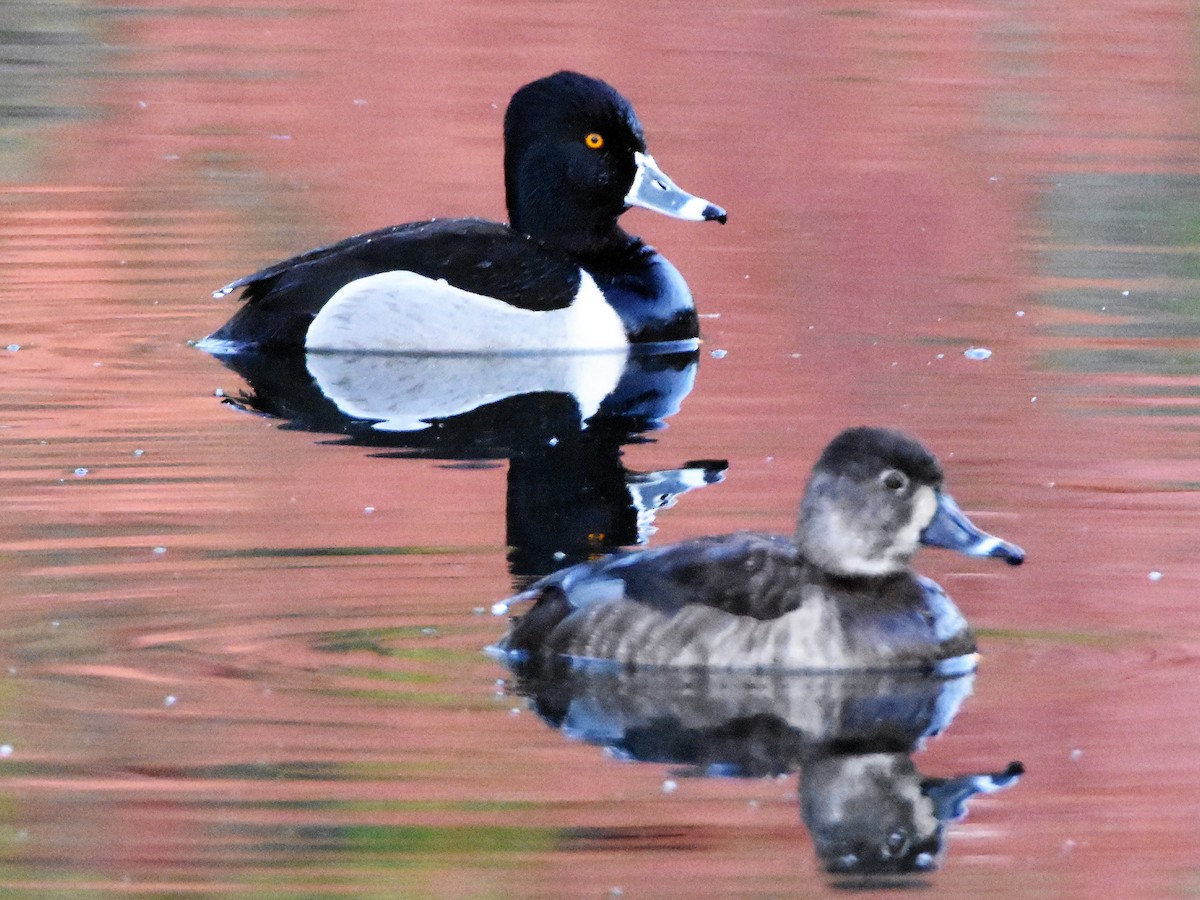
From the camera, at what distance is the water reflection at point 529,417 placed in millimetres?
8445

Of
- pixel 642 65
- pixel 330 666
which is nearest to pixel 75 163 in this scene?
pixel 642 65

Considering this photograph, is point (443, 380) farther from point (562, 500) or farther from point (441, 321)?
point (562, 500)

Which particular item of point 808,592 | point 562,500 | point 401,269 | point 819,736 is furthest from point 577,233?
point 819,736

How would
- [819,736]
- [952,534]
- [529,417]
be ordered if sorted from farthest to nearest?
[529,417] < [952,534] < [819,736]

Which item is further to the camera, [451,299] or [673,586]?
[451,299]

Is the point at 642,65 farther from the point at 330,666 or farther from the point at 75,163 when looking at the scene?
the point at 330,666

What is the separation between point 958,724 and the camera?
6316 mm

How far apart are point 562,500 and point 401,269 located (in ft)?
11.8

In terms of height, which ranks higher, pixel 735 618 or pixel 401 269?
pixel 735 618

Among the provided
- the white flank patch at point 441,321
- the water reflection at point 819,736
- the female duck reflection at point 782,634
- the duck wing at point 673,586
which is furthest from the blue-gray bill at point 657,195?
the water reflection at point 819,736

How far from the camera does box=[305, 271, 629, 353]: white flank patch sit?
Answer: 479 inches

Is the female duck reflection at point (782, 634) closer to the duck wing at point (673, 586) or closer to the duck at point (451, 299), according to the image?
the duck wing at point (673, 586)

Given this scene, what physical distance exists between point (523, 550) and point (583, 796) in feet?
7.39

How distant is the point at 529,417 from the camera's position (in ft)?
34.6
